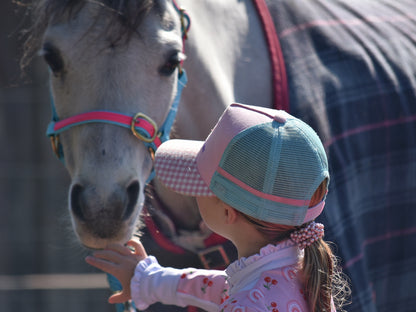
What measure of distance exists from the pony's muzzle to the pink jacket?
0.61ft

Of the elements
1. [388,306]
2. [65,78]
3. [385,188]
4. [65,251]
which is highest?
[65,78]

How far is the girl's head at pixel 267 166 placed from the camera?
1.11m

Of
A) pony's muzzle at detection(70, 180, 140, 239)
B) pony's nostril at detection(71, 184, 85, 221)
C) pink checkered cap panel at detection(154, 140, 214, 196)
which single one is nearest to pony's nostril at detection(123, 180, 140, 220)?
pony's muzzle at detection(70, 180, 140, 239)

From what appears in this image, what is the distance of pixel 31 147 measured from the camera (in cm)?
422

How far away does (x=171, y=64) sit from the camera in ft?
5.54

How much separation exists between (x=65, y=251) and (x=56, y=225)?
175 mm

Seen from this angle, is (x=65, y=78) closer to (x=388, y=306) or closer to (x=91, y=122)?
(x=91, y=122)

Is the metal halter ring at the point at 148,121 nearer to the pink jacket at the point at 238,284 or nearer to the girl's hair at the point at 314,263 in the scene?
the pink jacket at the point at 238,284

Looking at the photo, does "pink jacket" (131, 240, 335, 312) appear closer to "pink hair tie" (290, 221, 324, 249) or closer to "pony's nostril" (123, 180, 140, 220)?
"pink hair tie" (290, 221, 324, 249)

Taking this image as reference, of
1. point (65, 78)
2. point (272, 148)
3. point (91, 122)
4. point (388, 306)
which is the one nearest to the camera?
point (272, 148)

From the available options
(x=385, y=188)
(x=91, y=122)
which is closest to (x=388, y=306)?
(x=385, y=188)

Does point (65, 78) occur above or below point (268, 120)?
below

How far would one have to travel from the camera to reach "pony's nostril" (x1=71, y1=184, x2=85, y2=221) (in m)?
1.49

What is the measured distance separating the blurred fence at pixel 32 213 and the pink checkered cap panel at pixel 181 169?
2981 millimetres
